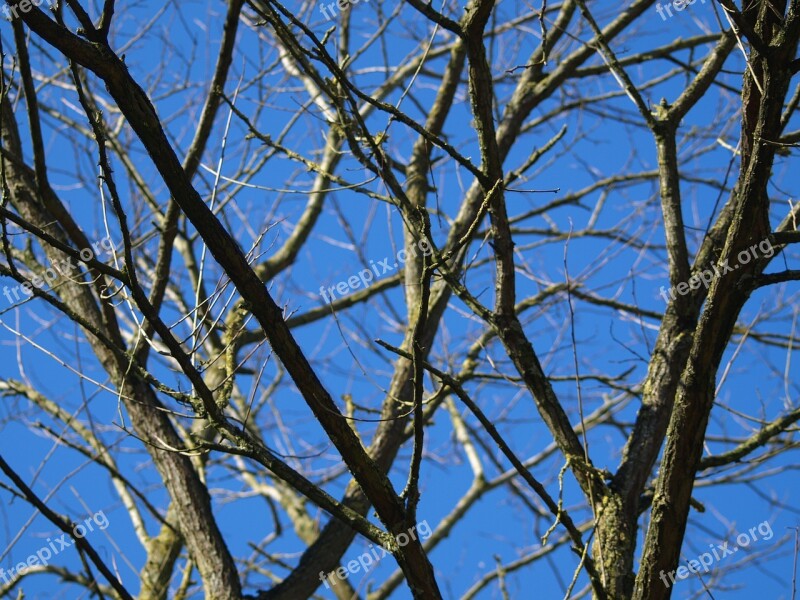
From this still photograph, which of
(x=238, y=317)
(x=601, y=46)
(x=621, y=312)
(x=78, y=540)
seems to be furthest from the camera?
(x=621, y=312)

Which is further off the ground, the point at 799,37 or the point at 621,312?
the point at 621,312

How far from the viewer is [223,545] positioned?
3506 millimetres

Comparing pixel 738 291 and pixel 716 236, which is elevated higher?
pixel 716 236

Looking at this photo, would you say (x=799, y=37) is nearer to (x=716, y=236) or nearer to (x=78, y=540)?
(x=716, y=236)

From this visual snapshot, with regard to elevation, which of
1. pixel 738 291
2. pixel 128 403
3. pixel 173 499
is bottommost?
pixel 738 291

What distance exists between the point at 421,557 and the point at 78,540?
1039mm

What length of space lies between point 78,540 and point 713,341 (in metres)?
1.87

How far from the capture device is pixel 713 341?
2264mm

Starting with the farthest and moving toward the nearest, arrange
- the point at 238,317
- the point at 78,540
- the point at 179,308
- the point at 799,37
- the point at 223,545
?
the point at 179,308 < the point at 223,545 < the point at 238,317 < the point at 78,540 < the point at 799,37

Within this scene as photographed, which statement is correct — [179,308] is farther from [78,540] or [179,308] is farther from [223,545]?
[78,540]

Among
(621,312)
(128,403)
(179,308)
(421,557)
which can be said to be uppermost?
(179,308)

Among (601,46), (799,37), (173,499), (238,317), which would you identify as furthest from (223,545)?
(799,37)

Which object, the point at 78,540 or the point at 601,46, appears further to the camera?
the point at 601,46

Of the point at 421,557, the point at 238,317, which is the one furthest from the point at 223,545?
the point at 421,557
